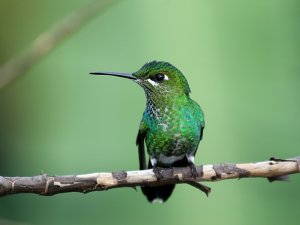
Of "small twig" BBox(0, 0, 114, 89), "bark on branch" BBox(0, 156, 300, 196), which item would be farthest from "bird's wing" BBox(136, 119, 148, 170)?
"small twig" BBox(0, 0, 114, 89)

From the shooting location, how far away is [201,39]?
4.81 metres

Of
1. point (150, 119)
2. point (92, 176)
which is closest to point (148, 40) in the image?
point (150, 119)

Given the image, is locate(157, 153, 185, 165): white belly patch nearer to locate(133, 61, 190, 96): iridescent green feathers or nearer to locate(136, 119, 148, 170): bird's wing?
locate(136, 119, 148, 170): bird's wing

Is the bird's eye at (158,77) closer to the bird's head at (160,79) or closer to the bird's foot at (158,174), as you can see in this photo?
the bird's head at (160,79)

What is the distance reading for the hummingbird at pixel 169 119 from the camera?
2.94 m

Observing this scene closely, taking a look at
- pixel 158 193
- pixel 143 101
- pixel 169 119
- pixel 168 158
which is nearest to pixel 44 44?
pixel 169 119

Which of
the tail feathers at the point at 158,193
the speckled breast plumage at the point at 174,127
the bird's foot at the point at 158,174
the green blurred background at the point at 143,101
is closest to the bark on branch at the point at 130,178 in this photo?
the bird's foot at the point at 158,174

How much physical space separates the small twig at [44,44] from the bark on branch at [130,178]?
43 cm

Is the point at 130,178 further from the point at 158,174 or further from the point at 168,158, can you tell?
the point at 168,158

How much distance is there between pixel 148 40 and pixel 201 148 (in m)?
1.03

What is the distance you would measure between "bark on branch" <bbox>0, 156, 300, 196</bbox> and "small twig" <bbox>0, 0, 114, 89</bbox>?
435mm

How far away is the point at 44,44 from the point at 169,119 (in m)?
0.72

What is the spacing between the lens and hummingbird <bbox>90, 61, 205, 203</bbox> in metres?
2.94

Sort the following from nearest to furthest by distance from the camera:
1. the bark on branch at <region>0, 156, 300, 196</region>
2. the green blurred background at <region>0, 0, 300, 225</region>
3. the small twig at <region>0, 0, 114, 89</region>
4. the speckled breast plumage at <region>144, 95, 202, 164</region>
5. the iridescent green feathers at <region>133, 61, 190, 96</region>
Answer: the bark on branch at <region>0, 156, 300, 196</region> < the small twig at <region>0, 0, 114, 89</region> < the iridescent green feathers at <region>133, 61, 190, 96</region> < the speckled breast plumage at <region>144, 95, 202, 164</region> < the green blurred background at <region>0, 0, 300, 225</region>
